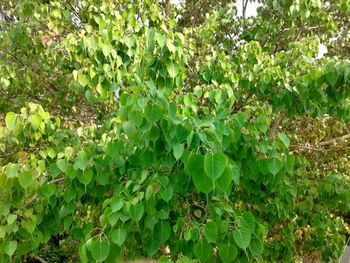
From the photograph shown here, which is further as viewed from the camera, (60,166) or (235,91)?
(235,91)

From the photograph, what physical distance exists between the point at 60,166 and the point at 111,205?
1.43ft

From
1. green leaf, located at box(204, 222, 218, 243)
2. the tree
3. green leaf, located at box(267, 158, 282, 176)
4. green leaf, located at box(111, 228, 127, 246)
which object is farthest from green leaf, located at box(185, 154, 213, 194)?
green leaf, located at box(267, 158, 282, 176)

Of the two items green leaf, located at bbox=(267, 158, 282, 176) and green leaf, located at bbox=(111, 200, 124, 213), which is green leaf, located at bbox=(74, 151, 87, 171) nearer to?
green leaf, located at bbox=(111, 200, 124, 213)

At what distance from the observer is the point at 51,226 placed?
2.36 m

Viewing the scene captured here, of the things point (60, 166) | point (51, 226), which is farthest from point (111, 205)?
point (51, 226)

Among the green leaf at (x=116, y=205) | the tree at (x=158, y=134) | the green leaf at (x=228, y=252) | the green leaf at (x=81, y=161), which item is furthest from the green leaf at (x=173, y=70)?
the green leaf at (x=228, y=252)

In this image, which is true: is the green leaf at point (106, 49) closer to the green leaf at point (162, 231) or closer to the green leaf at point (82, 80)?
the green leaf at point (82, 80)

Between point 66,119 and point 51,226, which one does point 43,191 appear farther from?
point 66,119

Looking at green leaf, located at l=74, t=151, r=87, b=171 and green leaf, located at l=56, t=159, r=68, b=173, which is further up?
green leaf, located at l=74, t=151, r=87, b=171

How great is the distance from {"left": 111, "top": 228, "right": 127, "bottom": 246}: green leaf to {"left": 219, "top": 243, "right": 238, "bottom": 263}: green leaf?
376mm

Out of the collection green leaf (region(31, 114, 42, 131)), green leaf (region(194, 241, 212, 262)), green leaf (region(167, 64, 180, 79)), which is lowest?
green leaf (region(194, 241, 212, 262))

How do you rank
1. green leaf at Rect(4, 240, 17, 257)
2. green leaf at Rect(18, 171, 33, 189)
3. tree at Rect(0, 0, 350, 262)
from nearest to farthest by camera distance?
1. tree at Rect(0, 0, 350, 262)
2. green leaf at Rect(18, 171, 33, 189)
3. green leaf at Rect(4, 240, 17, 257)

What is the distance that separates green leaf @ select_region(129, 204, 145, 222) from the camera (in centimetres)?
170

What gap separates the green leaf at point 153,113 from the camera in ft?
5.71
